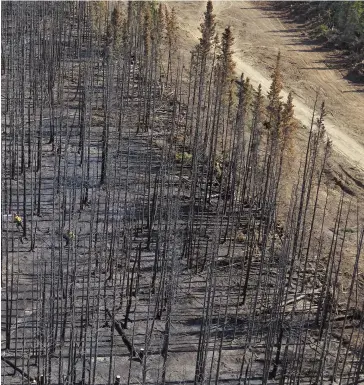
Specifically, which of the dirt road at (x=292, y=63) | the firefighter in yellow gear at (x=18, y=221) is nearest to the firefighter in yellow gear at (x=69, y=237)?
the firefighter in yellow gear at (x=18, y=221)

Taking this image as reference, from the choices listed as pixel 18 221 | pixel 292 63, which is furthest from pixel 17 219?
pixel 292 63

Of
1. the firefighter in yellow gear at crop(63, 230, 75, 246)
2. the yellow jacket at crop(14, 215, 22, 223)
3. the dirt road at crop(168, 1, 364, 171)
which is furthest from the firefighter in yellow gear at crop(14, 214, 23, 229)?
the dirt road at crop(168, 1, 364, 171)

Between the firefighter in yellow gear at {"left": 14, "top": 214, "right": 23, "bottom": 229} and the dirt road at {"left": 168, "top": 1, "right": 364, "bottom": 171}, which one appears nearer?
the firefighter in yellow gear at {"left": 14, "top": 214, "right": 23, "bottom": 229}

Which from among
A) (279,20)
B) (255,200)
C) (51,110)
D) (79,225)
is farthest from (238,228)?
(279,20)

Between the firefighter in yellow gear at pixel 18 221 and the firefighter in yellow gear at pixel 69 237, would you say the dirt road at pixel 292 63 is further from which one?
the firefighter in yellow gear at pixel 18 221

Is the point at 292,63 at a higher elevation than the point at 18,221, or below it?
higher

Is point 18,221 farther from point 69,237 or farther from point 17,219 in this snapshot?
point 69,237

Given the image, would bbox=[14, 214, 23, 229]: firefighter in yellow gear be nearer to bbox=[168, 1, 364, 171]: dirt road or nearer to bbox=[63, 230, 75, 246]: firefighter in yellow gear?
bbox=[63, 230, 75, 246]: firefighter in yellow gear

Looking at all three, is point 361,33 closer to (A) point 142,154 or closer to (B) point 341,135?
(B) point 341,135
